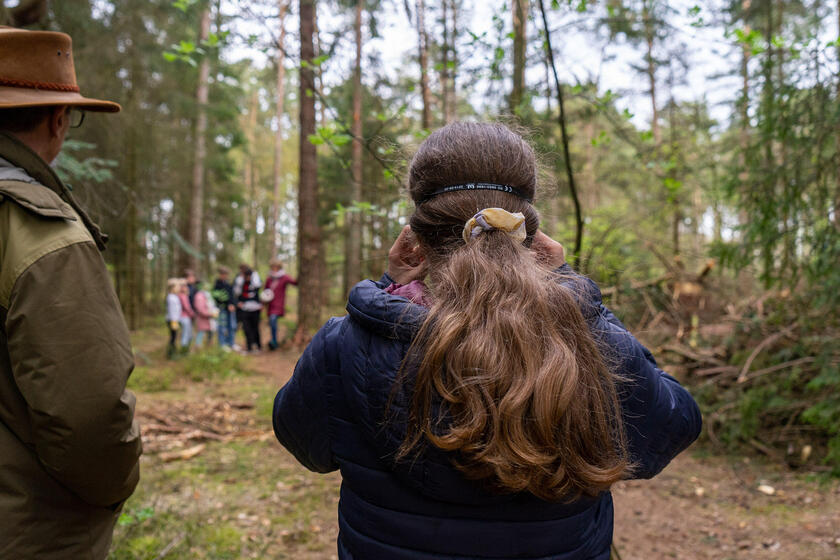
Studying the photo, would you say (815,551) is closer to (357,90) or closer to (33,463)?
(33,463)

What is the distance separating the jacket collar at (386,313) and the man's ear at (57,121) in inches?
47.2

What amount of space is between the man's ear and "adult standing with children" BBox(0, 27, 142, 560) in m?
0.08

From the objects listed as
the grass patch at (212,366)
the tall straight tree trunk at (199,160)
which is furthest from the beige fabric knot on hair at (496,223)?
the tall straight tree trunk at (199,160)

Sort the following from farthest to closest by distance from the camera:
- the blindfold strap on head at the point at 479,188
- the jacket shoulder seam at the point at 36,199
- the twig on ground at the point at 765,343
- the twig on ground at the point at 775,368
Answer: the twig on ground at the point at 765,343 < the twig on ground at the point at 775,368 < the jacket shoulder seam at the point at 36,199 < the blindfold strap on head at the point at 479,188

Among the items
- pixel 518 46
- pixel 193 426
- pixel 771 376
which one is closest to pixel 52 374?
pixel 518 46

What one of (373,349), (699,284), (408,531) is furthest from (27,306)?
(699,284)

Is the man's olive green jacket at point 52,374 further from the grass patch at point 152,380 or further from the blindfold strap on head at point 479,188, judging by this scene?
the grass patch at point 152,380

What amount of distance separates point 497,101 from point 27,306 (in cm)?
673

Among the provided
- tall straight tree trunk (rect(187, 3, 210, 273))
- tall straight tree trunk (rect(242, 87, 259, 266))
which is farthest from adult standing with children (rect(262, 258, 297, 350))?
tall straight tree trunk (rect(242, 87, 259, 266))

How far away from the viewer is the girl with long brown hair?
107cm

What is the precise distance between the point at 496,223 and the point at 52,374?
1.15 metres

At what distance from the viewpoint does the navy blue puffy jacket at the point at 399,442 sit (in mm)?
1164

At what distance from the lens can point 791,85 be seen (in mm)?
4457

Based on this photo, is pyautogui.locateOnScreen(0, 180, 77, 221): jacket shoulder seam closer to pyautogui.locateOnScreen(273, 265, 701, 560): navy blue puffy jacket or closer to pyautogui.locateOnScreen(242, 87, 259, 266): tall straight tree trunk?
pyautogui.locateOnScreen(273, 265, 701, 560): navy blue puffy jacket
